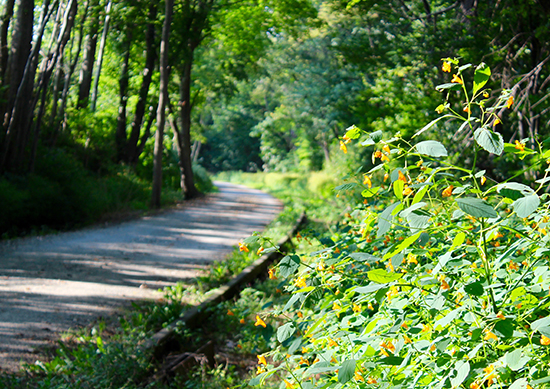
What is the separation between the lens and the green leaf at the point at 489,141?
138 cm

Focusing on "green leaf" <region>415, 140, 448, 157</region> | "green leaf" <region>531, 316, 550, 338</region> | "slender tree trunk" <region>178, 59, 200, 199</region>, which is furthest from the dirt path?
"slender tree trunk" <region>178, 59, 200, 199</region>

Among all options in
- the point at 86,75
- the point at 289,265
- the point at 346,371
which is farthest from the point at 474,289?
the point at 86,75

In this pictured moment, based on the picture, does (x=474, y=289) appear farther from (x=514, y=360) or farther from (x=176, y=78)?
(x=176, y=78)

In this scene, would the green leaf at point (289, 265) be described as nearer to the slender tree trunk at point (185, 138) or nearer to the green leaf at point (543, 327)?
the green leaf at point (543, 327)

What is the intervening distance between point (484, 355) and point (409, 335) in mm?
334

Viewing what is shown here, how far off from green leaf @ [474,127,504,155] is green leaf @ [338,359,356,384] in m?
0.80

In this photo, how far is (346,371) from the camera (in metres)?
1.49

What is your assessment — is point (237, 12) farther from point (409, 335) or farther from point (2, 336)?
point (409, 335)

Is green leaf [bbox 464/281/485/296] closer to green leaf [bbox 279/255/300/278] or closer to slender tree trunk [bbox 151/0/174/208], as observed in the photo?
green leaf [bbox 279/255/300/278]

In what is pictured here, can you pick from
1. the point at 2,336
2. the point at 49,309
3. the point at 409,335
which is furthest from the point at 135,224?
the point at 409,335

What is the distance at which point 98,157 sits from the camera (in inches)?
556

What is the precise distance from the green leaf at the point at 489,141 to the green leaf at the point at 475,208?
0.17 meters

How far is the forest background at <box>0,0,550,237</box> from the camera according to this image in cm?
841

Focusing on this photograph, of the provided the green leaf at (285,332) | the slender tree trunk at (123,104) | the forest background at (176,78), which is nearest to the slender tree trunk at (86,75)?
the forest background at (176,78)
